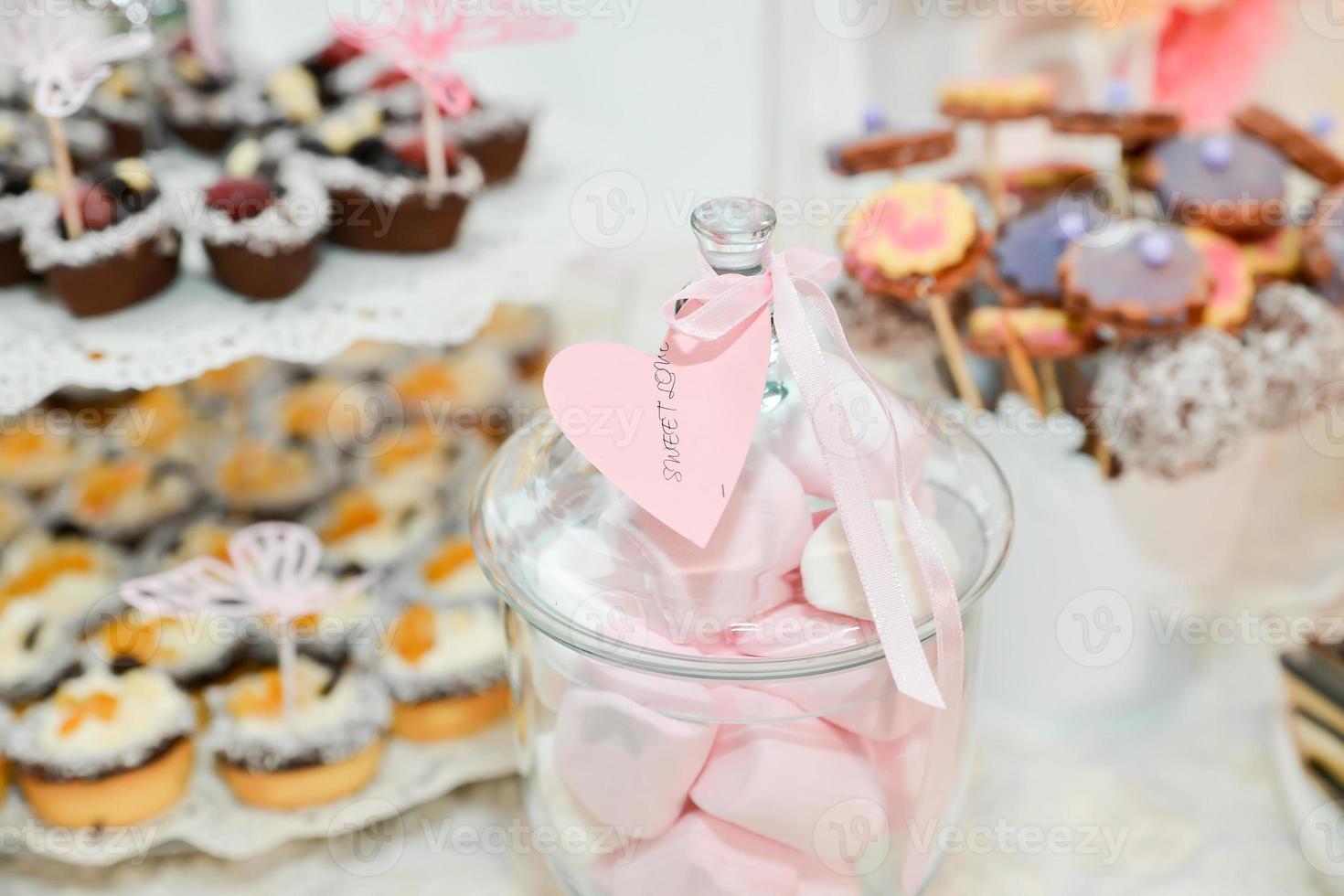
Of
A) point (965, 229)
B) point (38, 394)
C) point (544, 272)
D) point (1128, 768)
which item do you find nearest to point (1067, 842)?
point (1128, 768)

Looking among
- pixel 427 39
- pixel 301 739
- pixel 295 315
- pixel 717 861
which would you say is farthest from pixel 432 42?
pixel 717 861

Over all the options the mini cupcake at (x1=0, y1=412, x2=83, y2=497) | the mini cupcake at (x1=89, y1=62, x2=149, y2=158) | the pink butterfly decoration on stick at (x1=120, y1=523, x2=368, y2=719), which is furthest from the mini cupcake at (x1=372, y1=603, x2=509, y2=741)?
the mini cupcake at (x1=89, y1=62, x2=149, y2=158)

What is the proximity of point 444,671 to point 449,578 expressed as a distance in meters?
0.11

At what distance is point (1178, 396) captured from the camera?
90 centimetres

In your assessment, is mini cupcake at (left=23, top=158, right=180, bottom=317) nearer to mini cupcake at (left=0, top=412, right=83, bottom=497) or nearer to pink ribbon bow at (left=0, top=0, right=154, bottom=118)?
pink ribbon bow at (left=0, top=0, right=154, bottom=118)

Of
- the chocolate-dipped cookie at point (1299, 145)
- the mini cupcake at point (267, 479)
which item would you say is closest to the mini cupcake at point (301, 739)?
the mini cupcake at point (267, 479)

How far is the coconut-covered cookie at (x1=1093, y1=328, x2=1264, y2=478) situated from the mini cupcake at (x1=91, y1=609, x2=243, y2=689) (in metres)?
0.78

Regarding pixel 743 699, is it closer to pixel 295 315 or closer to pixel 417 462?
pixel 295 315

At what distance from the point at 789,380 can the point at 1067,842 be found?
1.75 feet

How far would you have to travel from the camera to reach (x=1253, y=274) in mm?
1018

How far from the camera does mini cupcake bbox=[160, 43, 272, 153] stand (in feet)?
4.03

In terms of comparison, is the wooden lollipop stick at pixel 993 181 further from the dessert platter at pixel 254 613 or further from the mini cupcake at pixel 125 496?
the mini cupcake at pixel 125 496

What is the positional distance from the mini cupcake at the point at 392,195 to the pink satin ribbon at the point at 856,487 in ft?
1.37

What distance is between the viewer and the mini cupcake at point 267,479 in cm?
119
